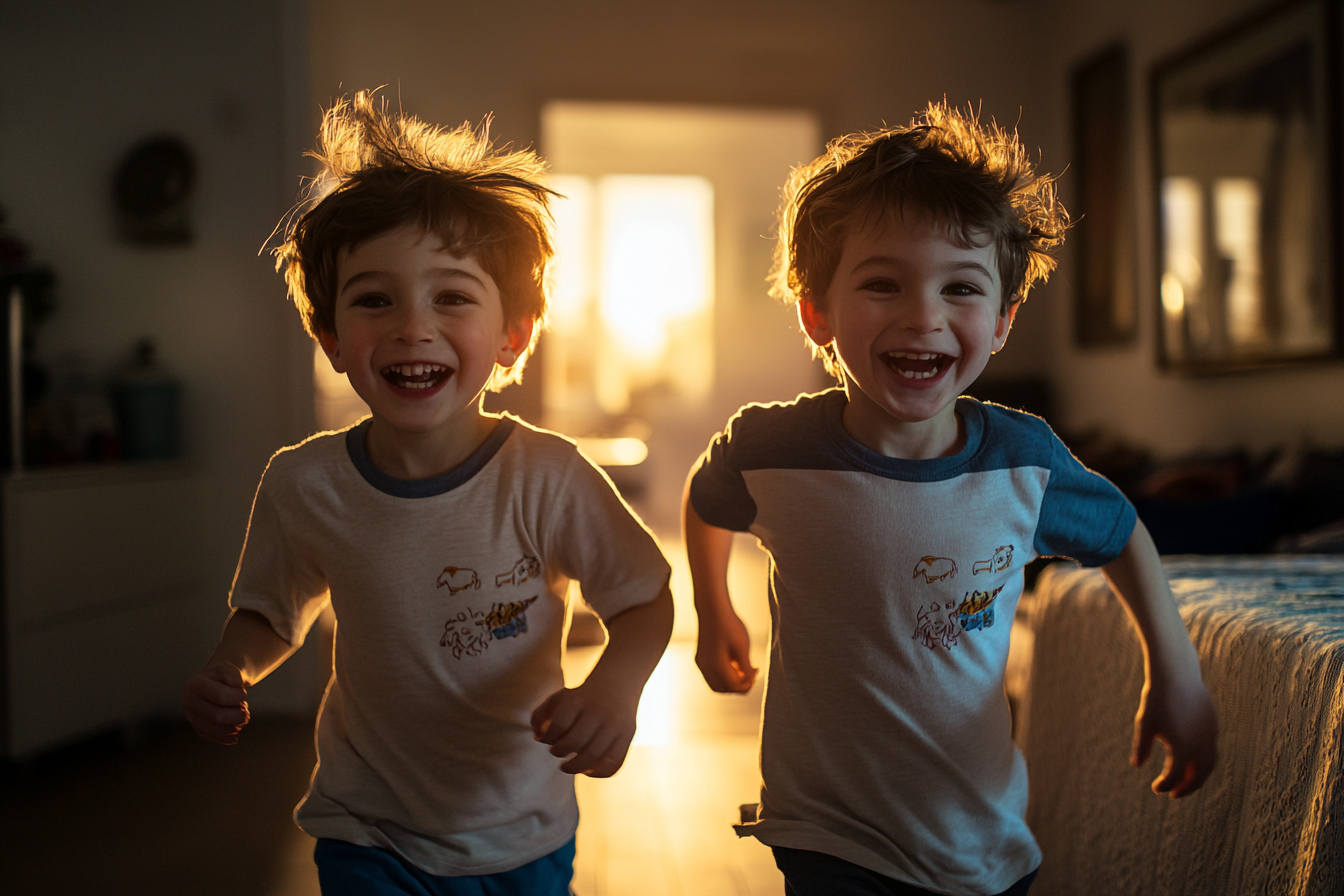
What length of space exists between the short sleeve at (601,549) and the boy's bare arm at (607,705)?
0.08 ft

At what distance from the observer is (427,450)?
2.94 ft

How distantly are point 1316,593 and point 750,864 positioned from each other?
1048 mm

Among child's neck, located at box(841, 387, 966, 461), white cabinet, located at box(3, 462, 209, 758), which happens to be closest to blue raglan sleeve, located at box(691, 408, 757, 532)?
child's neck, located at box(841, 387, 966, 461)

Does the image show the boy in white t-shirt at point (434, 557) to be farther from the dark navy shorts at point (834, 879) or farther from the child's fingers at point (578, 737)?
the dark navy shorts at point (834, 879)

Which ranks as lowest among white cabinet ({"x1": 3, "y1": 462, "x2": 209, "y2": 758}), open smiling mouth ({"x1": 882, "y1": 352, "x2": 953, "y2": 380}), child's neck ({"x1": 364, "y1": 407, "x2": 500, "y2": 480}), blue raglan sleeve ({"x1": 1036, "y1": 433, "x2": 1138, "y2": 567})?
white cabinet ({"x1": 3, "y1": 462, "x2": 209, "y2": 758})

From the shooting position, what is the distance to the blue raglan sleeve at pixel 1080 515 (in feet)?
2.87

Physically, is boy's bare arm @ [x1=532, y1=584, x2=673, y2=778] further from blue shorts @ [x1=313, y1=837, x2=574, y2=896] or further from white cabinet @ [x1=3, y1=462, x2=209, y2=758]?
white cabinet @ [x1=3, y1=462, x2=209, y2=758]

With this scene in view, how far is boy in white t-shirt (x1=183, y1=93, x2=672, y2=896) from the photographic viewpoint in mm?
835

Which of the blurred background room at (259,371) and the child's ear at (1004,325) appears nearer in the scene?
the child's ear at (1004,325)

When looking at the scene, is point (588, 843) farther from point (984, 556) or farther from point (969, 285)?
point (969, 285)

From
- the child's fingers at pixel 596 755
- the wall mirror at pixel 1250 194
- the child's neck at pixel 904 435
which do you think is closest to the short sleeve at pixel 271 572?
the child's fingers at pixel 596 755

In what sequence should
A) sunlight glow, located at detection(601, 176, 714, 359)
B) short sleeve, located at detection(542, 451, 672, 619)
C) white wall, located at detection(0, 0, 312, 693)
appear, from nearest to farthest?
short sleeve, located at detection(542, 451, 672, 619) → white wall, located at detection(0, 0, 312, 693) → sunlight glow, located at detection(601, 176, 714, 359)

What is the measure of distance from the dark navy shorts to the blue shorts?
0.24 meters

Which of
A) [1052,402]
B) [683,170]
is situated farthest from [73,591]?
[683,170]
